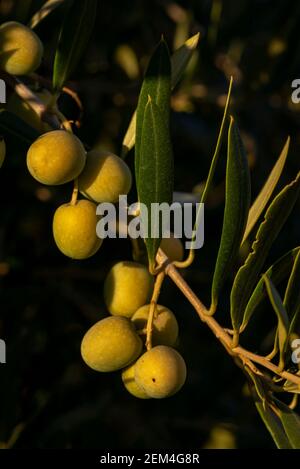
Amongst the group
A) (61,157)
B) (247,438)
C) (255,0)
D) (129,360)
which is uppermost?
(255,0)

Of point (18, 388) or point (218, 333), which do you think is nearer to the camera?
point (218, 333)

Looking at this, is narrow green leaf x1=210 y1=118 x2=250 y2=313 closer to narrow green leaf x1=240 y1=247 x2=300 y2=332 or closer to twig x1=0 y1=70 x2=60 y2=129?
narrow green leaf x1=240 y1=247 x2=300 y2=332

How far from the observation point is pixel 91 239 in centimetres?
104

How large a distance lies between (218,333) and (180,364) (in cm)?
7

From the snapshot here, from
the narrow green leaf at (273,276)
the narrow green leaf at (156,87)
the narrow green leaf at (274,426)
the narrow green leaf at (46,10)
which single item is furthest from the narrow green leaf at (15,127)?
the narrow green leaf at (274,426)

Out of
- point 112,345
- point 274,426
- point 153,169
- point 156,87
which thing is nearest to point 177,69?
point 156,87

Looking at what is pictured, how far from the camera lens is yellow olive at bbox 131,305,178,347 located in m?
1.05

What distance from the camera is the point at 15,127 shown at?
42.6 inches

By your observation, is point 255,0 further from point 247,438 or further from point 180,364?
point 180,364

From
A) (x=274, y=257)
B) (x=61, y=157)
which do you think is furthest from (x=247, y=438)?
(x=61, y=157)

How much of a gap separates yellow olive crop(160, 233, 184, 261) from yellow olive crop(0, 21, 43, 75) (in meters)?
0.35

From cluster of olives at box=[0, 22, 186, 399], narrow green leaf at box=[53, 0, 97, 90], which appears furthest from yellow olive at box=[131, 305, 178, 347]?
narrow green leaf at box=[53, 0, 97, 90]

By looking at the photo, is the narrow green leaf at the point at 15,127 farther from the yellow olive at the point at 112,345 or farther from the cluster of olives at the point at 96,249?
the yellow olive at the point at 112,345
